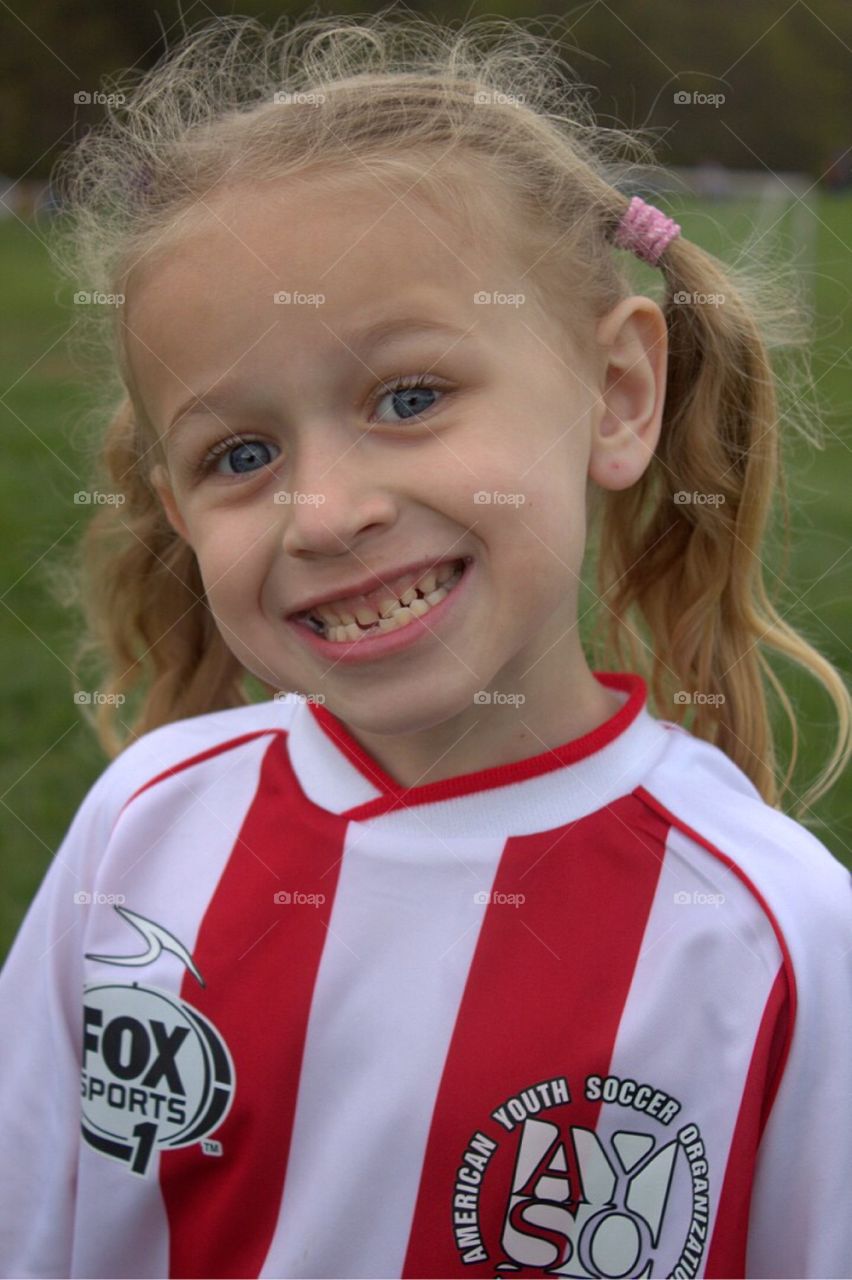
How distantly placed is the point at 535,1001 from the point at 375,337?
2.09 feet

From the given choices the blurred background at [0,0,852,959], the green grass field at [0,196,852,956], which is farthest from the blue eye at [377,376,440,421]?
the green grass field at [0,196,852,956]

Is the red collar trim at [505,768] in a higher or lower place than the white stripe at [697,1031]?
higher

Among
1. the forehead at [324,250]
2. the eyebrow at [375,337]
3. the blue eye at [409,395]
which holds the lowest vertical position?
the blue eye at [409,395]

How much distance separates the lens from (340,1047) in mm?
1337

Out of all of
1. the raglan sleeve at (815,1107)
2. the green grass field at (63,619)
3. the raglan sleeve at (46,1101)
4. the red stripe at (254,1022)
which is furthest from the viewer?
the green grass field at (63,619)

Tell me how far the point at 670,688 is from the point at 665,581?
0.14 meters

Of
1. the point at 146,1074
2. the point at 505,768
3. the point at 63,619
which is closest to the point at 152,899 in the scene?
the point at 146,1074

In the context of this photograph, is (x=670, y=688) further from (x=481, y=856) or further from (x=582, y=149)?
(x=582, y=149)

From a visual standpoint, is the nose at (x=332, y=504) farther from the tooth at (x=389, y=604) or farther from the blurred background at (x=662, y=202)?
the blurred background at (x=662, y=202)

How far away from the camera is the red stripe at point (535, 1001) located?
1.29 m

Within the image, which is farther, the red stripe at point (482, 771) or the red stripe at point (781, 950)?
the red stripe at point (482, 771)

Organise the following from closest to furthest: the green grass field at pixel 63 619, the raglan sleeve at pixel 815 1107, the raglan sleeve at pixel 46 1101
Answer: the raglan sleeve at pixel 815 1107 → the raglan sleeve at pixel 46 1101 → the green grass field at pixel 63 619

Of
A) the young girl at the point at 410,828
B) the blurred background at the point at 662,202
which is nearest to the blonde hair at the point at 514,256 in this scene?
the young girl at the point at 410,828

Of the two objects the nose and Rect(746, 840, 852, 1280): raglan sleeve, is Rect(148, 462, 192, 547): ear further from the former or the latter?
Rect(746, 840, 852, 1280): raglan sleeve
